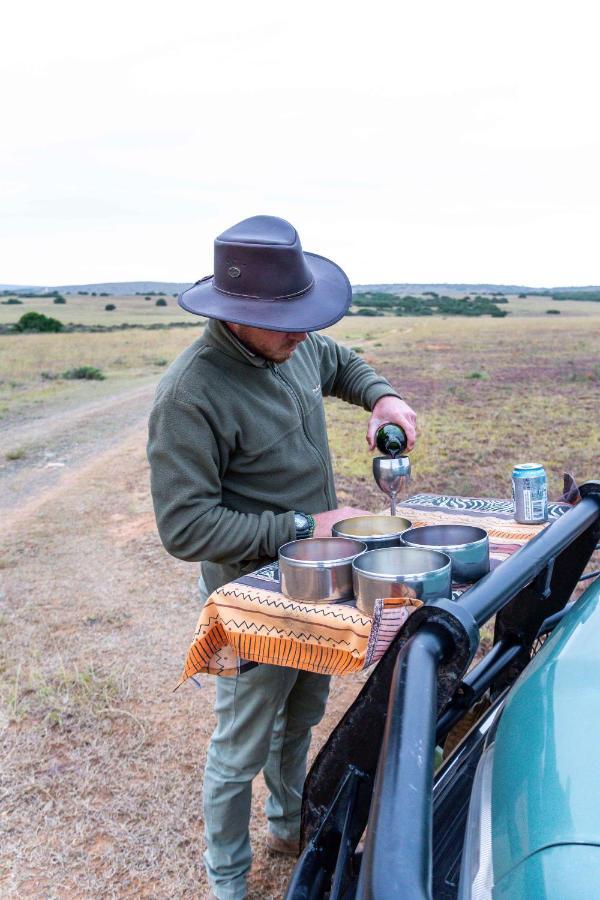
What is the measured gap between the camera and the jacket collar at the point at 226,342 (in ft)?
8.30

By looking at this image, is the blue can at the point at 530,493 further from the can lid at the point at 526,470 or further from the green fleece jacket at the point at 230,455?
the green fleece jacket at the point at 230,455

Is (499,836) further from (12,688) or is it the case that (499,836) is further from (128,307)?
(128,307)

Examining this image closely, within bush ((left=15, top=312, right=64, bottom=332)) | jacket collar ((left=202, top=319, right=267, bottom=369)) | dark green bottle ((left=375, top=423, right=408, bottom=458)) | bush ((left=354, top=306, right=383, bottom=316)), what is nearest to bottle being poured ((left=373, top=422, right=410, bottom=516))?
dark green bottle ((left=375, top=423, right=408, bottom=458))

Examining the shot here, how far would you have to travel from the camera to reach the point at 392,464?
2.77 metres

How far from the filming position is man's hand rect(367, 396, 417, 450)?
293 cm

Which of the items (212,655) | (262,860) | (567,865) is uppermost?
(567,865)

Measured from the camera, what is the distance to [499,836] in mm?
1315

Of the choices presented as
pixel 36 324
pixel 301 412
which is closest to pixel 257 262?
pixel 301 412

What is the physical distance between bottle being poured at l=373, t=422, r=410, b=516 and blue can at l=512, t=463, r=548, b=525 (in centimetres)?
36

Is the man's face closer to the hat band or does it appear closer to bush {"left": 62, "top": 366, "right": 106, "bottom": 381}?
the hat band

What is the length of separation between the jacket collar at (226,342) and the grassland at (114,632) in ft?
6.03

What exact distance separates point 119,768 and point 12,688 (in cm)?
101

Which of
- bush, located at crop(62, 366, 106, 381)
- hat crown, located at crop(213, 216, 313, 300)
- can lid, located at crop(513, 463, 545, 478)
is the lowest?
bush, located at crop(62, 366, 106, 381)

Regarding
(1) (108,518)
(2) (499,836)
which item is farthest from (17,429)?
(2) (499,836)
